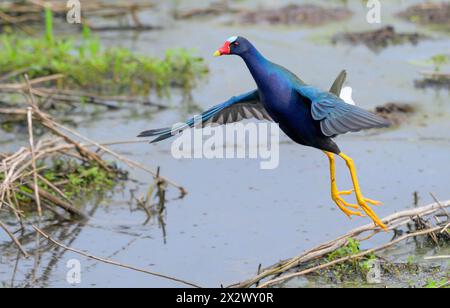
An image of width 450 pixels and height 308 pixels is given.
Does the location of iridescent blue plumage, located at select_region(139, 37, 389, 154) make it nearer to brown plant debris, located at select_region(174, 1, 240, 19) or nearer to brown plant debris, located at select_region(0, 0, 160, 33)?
brown plant debris, located at select_region(0, 0, 160, 33)

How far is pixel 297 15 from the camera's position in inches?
465

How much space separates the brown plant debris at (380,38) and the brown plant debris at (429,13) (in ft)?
1.84

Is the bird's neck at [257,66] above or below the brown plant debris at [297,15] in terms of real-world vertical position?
below

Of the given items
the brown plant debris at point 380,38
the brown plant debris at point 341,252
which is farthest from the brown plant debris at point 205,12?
the brown plant debris at point 341,252

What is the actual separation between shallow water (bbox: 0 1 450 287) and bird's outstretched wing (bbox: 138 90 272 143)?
782mm

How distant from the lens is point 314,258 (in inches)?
224

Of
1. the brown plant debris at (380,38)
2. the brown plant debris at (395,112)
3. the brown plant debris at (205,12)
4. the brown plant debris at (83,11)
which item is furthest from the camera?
the brown plant debris at (205,12)

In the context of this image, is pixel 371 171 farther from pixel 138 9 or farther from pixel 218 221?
pixel 138 9

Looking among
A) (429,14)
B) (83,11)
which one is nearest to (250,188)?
(429,14)

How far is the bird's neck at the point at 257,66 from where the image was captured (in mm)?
5266

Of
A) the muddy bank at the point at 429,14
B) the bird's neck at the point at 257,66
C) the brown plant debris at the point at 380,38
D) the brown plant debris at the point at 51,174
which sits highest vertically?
the muddy bank at the point at 429,14

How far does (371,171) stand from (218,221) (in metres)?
1.34

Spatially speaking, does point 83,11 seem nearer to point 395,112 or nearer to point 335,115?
point 395,112

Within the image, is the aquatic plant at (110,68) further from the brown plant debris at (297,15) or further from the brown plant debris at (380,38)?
the brown plant debris at (297,15)
